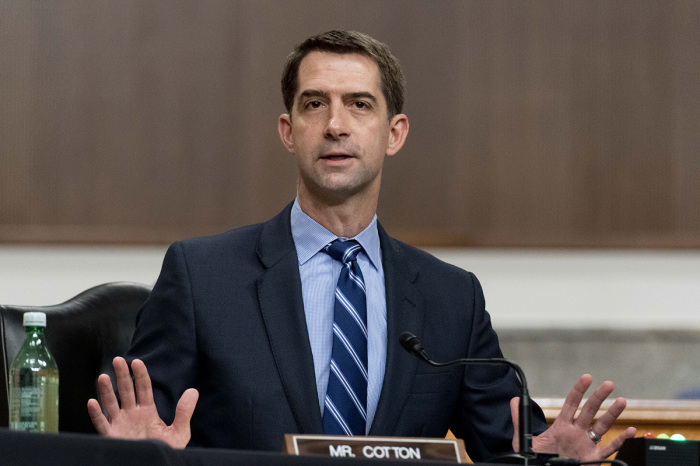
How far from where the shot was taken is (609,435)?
2492 millimetres

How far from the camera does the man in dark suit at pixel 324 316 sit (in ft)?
6.35

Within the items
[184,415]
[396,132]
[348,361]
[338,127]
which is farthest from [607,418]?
[396,132]

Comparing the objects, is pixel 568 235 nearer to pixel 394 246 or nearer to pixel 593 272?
pixel 593 272

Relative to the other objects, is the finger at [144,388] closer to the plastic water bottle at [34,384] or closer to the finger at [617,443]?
the plastic water bottle at [34,384]

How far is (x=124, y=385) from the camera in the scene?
1.56 m

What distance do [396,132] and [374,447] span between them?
1291 mm

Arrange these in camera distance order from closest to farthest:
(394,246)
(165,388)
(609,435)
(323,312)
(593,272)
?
(165,388) < (323,312) < (394,246) < (609,435) < (593,272)

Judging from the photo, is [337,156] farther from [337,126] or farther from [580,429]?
[580,429]

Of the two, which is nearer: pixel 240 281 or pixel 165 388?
pixel 165 388

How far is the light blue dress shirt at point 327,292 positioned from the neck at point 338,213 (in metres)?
0.02

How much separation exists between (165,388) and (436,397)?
2.00 ft

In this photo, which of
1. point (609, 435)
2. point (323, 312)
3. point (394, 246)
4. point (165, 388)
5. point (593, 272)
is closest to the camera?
point (165, 388)

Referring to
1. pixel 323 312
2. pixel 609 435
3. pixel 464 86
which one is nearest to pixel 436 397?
pixel 323 312

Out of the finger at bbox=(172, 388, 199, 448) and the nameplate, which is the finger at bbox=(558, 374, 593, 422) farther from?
the finger at bbox=(172, 388, 199, 448)
